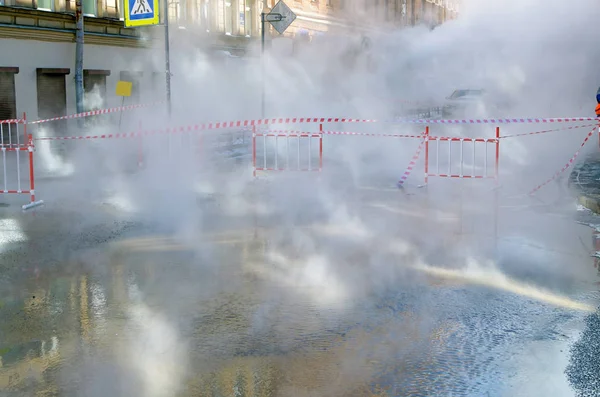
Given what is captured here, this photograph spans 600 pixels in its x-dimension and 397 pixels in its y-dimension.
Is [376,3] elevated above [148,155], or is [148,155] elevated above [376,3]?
[376,3]

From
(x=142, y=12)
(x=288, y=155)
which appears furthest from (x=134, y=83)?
(x=288, y=155)

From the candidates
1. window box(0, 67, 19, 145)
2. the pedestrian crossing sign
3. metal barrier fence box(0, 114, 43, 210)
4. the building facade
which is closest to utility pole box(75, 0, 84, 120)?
the building facade

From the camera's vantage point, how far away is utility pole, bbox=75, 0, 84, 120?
24797 millimetres

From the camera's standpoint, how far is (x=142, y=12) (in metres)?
22.0

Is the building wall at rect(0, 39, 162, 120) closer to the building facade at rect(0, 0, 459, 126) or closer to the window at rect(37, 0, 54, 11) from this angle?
the building facade at rect(0, 0, 459, 126)

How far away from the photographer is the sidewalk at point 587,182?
12.3m

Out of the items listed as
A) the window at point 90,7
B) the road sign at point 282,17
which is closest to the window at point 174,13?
the window at point 90,7

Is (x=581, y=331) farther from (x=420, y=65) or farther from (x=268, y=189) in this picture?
(x=420, y=65)

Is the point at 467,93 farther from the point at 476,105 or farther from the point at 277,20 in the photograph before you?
the point at 277,20

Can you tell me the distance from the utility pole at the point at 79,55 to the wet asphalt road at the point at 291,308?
1510 centimetres

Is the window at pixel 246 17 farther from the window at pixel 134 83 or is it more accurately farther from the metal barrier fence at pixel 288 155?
the metal barrier fence at pixel 288 155

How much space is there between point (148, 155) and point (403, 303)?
15.1m

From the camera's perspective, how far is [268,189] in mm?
14969

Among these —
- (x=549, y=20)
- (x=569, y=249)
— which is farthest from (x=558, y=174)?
(x=549, y=20)
